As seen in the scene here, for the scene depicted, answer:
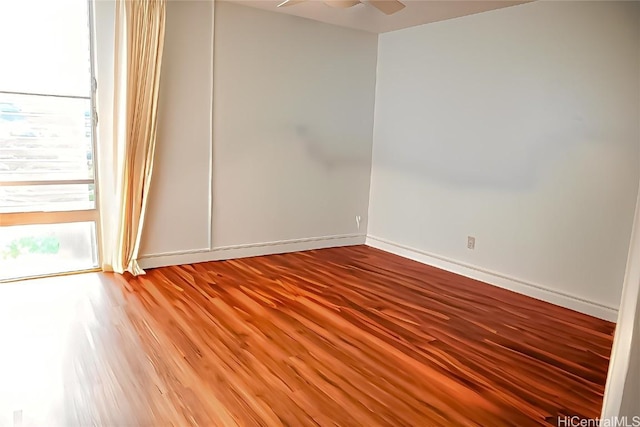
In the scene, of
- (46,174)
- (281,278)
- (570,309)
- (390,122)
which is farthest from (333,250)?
(46,174)

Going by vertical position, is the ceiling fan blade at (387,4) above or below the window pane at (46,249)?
above

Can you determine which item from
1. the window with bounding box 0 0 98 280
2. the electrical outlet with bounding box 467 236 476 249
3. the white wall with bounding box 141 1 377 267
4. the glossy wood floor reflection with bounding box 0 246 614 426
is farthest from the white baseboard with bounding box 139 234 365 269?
the electrical outlet with bounding box 467 236 476 249

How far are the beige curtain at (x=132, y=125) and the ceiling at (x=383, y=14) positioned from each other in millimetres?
929

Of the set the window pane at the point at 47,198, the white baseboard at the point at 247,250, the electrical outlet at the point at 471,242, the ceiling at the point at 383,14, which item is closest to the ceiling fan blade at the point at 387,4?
the ceiling at the point at 383,14

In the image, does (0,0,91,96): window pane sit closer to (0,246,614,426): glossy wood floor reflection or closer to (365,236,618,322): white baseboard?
(0,246,614,426): glossy wood floor reflection

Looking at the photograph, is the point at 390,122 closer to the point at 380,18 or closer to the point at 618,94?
the point at 380,18

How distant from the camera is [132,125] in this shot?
13.1ft

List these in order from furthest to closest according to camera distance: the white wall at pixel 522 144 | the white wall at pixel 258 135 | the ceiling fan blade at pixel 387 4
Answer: the white wall at pixel 258 135, the white wall at pixel 522 144, the ceiling fan blade at pixel 387 4

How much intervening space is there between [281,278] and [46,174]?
85.3 inches

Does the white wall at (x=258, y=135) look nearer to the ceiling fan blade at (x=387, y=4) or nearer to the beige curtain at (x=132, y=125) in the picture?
the beige curtain at (x=132, y=125)

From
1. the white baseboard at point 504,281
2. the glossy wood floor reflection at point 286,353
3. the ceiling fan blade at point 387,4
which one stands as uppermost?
the ceiling fan blade at point 387,4

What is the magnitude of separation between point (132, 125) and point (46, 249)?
130cm

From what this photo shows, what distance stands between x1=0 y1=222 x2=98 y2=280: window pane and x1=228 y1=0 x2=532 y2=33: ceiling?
258cm

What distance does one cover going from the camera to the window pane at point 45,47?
3609 mm
